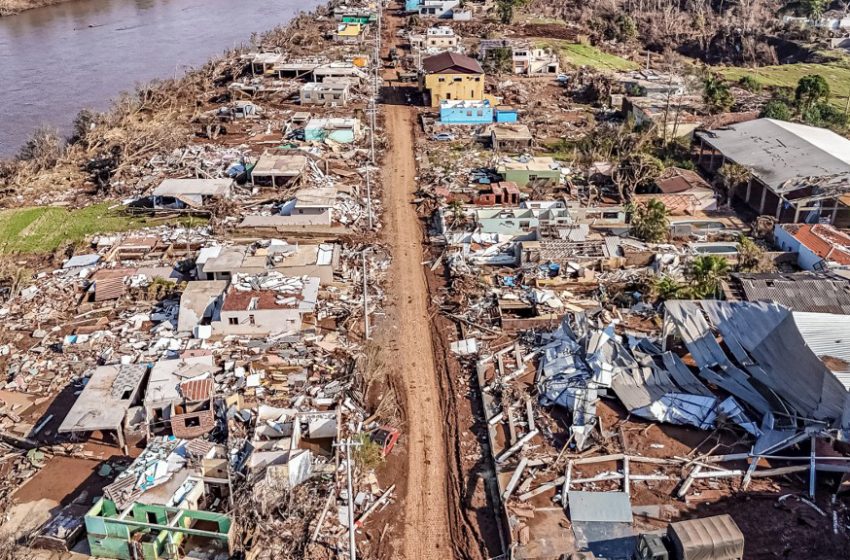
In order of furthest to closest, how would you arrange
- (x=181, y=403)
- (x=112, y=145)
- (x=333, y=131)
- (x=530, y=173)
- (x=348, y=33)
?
(x=348, y=33)
(x=333, y=131)
(x=112, y=145)
(x=530, y=173)
(x=181, y=403)

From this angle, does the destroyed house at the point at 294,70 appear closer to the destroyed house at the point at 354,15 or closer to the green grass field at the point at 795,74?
the destroyed house at the point at 354,15

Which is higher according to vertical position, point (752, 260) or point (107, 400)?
point (107, 400)

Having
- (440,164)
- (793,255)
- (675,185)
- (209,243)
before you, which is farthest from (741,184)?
(209,243)

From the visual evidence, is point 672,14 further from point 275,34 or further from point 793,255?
point 793,255

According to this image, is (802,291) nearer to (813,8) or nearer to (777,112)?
(777,112)

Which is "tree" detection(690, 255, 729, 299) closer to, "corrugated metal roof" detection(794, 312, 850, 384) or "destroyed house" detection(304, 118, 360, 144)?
"corrugated metal roof" detection(794, 312, 850, 384)

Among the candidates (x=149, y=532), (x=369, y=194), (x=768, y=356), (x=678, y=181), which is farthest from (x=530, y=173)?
(x=149, y=532)

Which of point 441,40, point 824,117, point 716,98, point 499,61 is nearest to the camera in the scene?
point 824,117
